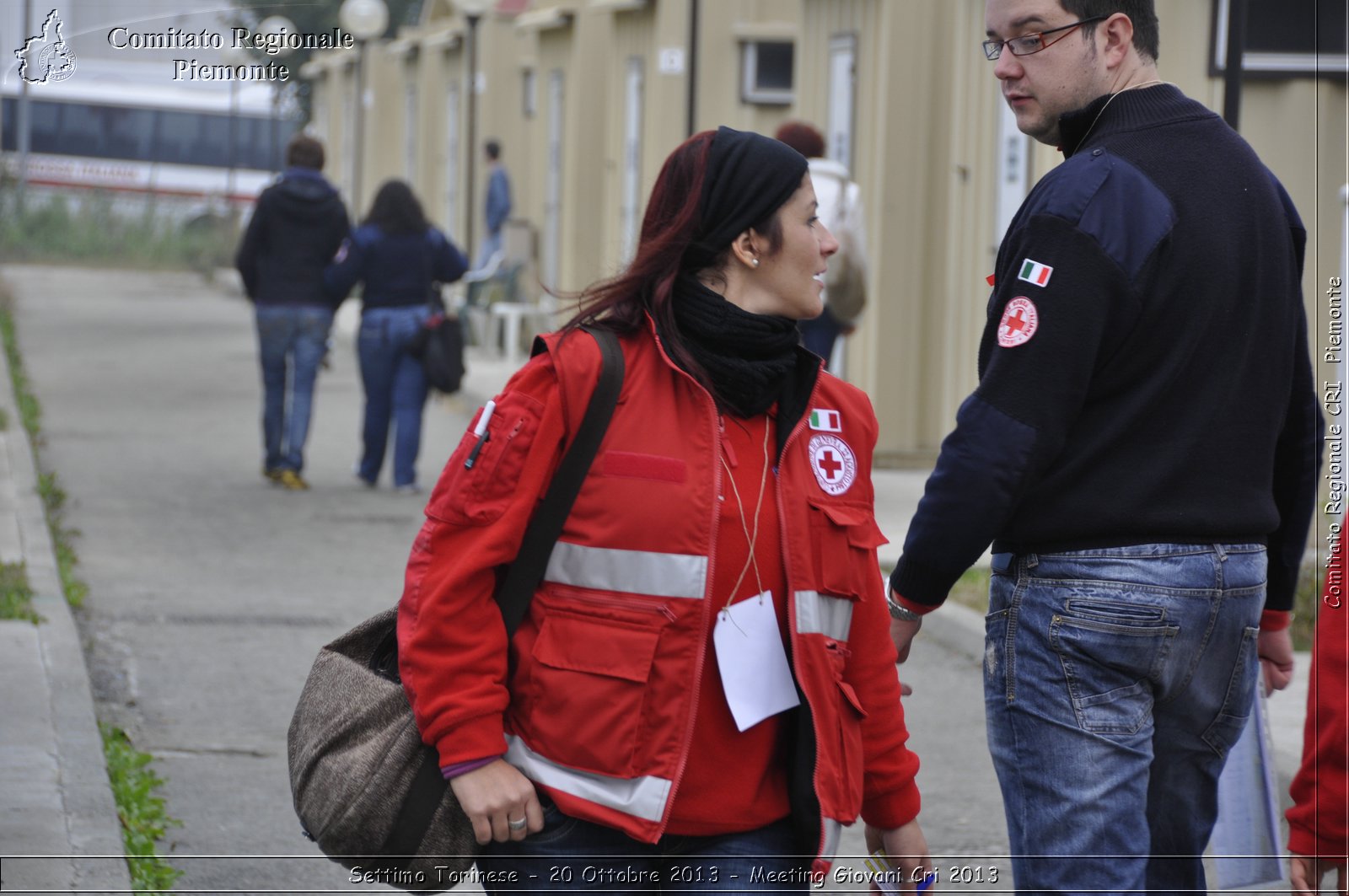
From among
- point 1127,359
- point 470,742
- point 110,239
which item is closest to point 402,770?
point 470,742

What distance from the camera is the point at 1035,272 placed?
2971mm

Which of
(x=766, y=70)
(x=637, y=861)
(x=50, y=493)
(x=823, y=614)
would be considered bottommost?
(x=50, y=493)

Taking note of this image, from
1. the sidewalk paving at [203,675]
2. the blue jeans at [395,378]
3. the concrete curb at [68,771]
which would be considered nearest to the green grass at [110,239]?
the sidewalk paving at [203,675]

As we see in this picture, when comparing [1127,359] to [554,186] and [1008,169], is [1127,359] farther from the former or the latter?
[554,186]

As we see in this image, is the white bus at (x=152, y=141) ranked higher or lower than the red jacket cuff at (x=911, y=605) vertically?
higher

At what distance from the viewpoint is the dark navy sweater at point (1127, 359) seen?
2939mm

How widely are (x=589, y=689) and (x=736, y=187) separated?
82 cm

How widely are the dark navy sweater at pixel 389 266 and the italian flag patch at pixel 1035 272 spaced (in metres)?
8.82

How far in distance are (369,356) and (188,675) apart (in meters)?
4.68

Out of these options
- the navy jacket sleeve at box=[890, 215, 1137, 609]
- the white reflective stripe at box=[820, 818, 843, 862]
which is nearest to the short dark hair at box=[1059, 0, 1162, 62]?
the navy jacket sleeve at box=[890, 215, 1137, 609]

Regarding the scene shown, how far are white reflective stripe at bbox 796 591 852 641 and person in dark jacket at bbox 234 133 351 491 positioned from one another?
29.8ft

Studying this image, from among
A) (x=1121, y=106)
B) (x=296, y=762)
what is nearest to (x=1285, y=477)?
(x=1121, y=106)

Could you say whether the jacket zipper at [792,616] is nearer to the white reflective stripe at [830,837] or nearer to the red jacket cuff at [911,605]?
the white reflective stripe at [830,837]

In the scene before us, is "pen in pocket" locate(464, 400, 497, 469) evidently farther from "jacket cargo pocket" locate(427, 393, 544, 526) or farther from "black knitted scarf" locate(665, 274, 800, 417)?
"black knitted scarf" locate(665, 274, 800, 417)
